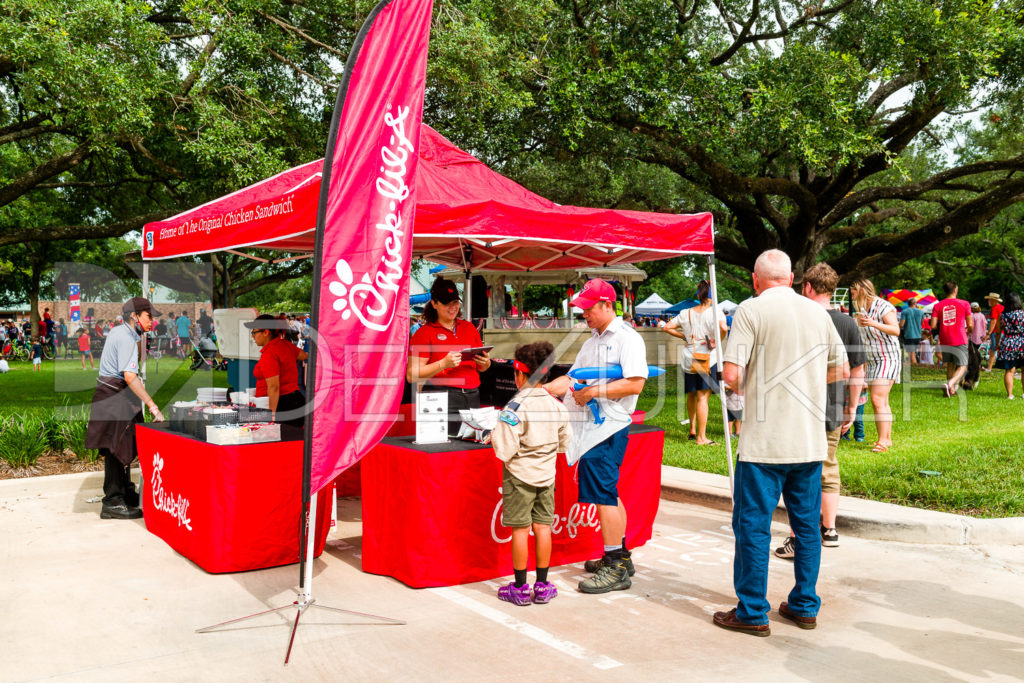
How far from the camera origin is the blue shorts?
5070 mm

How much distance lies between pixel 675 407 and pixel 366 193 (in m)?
12.1

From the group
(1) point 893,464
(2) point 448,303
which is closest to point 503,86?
(2) point 448,303

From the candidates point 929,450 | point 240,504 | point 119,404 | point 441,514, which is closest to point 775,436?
point 441,514

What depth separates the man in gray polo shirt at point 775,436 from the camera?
14.1ft

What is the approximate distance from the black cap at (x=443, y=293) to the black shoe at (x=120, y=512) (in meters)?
3.60

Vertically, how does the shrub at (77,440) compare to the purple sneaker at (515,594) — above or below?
above

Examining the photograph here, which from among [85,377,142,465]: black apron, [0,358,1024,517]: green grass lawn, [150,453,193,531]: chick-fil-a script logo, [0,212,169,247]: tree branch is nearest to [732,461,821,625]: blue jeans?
[0,358,1024,517]: green grass lawn

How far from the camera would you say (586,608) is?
4.81m

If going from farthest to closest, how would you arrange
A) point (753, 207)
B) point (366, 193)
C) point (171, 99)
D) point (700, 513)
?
point (753, 207) < point (171, 99) < point (700, 513) < point (366, 193)

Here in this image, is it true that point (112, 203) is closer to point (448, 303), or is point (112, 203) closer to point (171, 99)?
point (171, 99)

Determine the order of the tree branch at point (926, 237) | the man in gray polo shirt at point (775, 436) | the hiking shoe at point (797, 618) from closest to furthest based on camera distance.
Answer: the man in gray polo shirt at point (775, 436) < the hiking shoe at point (797, 618) < the tree branch at point (926, 237)

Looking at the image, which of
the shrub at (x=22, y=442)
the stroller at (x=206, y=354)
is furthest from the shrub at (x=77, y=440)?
the stroller at (x=206, y=354)

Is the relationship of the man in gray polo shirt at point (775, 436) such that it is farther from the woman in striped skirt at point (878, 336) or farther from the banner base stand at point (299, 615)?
the woman in striped skirt at point (878, 336)

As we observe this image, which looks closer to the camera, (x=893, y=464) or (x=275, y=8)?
(x=893, y=464)
